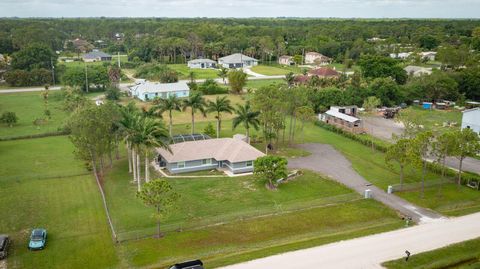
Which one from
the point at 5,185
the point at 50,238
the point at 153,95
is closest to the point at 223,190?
the point at 50,238

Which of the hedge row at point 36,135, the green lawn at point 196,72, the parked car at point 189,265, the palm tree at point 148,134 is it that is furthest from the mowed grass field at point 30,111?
the parked car at point 189,265

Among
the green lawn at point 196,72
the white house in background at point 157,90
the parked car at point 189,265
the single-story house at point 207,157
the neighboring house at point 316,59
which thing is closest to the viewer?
the parked car at point 189,265

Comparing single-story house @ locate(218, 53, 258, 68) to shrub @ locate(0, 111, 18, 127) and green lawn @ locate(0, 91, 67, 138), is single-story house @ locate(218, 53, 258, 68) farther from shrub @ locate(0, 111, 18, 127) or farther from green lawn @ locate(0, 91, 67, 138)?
shrub @ locate(0, 111, 18, 127)

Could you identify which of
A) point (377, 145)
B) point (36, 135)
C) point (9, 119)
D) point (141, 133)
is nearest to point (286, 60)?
point (377, 145)

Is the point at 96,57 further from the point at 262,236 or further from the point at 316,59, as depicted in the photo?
the point at 262,236

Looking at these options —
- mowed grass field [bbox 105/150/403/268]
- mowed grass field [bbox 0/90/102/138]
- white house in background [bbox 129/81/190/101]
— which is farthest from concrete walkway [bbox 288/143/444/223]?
white house in background [bbox 129/81/190/101]

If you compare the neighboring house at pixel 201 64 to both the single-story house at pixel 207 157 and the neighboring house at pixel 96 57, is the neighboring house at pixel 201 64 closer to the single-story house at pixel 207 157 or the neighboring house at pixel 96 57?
the neighboring house at pixel 96 57
